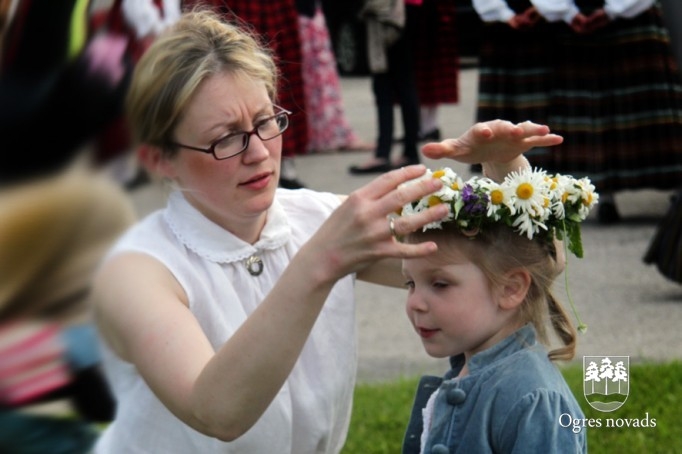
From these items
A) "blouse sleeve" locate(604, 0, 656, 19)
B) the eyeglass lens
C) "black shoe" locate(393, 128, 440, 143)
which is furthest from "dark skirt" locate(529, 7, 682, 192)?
the eyeglass lens

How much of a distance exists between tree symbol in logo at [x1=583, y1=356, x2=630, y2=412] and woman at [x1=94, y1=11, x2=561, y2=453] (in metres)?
1.13

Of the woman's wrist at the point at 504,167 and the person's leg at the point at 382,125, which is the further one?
the person's leg at the point at 382,125

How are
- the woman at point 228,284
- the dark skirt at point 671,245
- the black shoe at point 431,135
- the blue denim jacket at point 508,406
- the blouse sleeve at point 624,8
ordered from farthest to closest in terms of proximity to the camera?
1. the black shoe at point 431,135
2. the blouse sleeve at point 624,8
3. the dark skirt at point 671,245
4. the blue denim jacket at point 508,406
5. the woman at point 228,284

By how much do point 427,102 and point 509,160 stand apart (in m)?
7.33

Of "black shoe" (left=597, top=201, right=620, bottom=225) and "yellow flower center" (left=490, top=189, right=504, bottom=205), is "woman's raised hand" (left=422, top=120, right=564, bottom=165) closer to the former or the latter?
"yellow flower center" (left=490, top=189, right=504, bottom=205)

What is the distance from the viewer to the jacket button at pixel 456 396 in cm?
198

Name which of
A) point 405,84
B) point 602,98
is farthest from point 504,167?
point 405,84

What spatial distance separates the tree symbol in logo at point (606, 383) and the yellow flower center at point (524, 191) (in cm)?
Answer: 144

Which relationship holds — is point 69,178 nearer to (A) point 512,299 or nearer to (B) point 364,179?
(A) point 512,299

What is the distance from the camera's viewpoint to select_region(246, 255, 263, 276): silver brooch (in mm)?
2307

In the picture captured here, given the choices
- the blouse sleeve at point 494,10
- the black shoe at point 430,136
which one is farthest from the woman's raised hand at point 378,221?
the black shoe at point 430,136

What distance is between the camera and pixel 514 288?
207cm

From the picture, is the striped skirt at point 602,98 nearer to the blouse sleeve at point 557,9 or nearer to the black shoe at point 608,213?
the black shoe at point 608,213

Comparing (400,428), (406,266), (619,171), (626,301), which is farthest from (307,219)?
(619,171)
